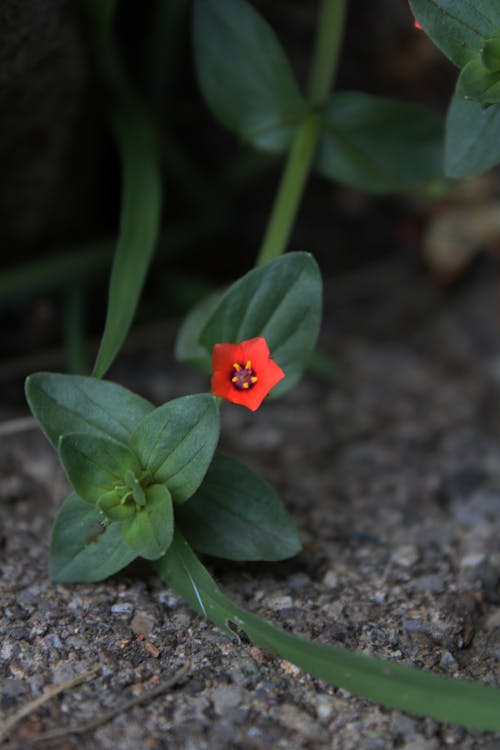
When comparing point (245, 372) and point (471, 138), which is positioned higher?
point (471, 138)

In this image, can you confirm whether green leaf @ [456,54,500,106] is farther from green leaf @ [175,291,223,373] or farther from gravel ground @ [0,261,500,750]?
gravel ground @ [0,261,500,750]

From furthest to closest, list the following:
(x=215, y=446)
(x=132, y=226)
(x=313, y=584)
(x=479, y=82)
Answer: (x=132, y=226), (x=313, y=584), (x=479, y=82), (x=215, y=446)

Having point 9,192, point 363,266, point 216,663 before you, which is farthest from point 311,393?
point 216,663

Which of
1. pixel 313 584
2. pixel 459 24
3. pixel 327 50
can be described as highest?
pixel 459 24

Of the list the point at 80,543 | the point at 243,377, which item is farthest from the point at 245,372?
the point at 80,543

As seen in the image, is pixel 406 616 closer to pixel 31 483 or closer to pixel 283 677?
pixel 283 677

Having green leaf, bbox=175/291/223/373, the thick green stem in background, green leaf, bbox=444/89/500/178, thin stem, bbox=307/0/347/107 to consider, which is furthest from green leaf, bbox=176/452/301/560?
thin stem, bbox=307/0/347/107

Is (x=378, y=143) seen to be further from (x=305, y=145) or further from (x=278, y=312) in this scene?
(x=278, y=312)

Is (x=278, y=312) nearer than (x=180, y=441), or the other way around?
(x=180, y=441)
